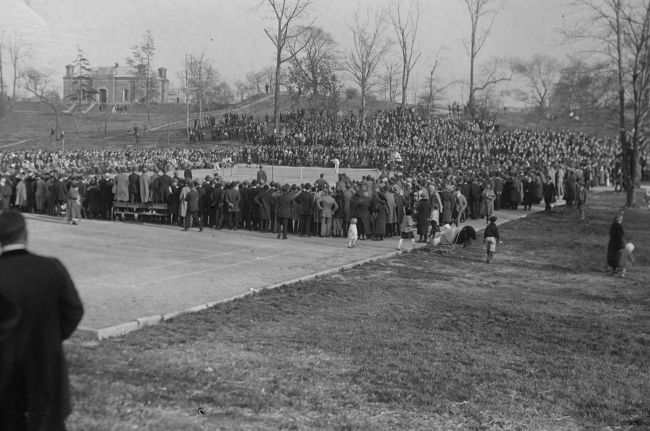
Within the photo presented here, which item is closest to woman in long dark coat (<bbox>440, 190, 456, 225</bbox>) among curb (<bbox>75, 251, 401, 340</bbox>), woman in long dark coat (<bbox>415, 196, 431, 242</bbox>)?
woman in long dark coat (<bbox>415, 196, 431, 242</bbox>)

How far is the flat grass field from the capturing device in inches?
280

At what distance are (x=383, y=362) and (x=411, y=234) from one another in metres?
12.3

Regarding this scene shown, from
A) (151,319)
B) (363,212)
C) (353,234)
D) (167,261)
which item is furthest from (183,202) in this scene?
(151,319)

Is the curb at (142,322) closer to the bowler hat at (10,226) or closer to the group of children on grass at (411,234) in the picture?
the bowler hat at (10,226)

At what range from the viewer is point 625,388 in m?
8.53

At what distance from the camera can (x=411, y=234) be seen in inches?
833

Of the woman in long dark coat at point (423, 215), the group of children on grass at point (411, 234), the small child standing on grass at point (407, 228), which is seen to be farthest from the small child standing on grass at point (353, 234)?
the woman in long dark coat at point (423, 215)

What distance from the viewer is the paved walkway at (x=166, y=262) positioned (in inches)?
459

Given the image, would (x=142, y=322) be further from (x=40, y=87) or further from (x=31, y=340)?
(x=40, y=87)

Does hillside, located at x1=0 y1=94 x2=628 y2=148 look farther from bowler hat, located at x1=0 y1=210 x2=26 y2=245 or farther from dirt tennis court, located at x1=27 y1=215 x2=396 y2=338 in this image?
bowler hat, located at x1=0 y1=210 x2=26 y2=245

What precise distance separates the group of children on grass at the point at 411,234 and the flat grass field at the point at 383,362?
2.76 meters

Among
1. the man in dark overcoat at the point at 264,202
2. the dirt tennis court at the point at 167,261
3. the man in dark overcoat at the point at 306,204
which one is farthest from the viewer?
the man in dark overcoat at the point at 264,202

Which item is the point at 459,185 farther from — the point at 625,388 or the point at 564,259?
the point at 625,388

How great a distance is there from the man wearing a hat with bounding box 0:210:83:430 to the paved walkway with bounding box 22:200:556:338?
529 cm
